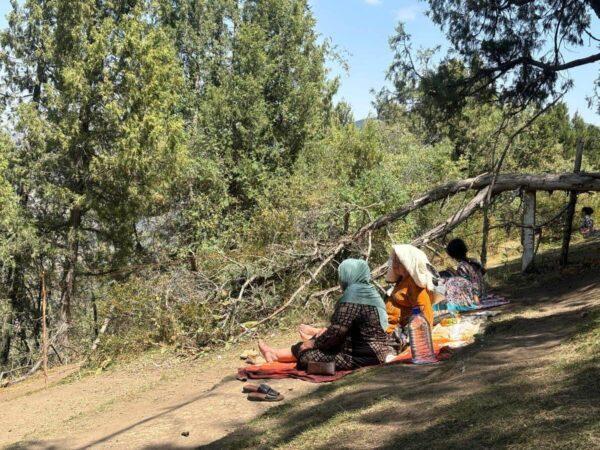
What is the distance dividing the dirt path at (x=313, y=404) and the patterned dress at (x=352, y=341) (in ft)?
0.93

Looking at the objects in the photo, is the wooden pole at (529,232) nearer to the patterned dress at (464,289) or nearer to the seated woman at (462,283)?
the seated woman at (462,283)

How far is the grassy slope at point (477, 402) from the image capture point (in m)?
3.04

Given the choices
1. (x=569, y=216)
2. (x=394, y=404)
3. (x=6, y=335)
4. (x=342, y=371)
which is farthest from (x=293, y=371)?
(x=6, y=335)

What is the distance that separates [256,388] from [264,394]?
0.60ft

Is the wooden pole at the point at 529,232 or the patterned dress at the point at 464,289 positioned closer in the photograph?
the patterned dress at the point at 464,289

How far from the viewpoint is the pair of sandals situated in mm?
5180

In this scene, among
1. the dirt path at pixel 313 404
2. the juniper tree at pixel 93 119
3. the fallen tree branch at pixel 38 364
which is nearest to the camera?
the dirt path at pixel 313 404

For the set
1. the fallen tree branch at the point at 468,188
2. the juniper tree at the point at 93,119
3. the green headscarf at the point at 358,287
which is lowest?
the green headscarf at the point at 358,287

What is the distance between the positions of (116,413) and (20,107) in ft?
34.9

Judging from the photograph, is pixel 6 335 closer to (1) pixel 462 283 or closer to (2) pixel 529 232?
(1) pixel 462 283

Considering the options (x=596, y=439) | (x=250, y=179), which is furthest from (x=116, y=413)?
(x=250, y=179)

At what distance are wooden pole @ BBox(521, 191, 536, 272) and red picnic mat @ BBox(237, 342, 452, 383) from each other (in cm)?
433

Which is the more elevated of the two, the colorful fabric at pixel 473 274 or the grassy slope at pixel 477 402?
the colorful fabric at pixel 473 274

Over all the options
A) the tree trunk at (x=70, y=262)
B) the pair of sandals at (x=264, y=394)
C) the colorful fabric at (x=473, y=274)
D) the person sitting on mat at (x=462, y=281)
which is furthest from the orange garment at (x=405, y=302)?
the tree trunk at (x=70, y=262)
